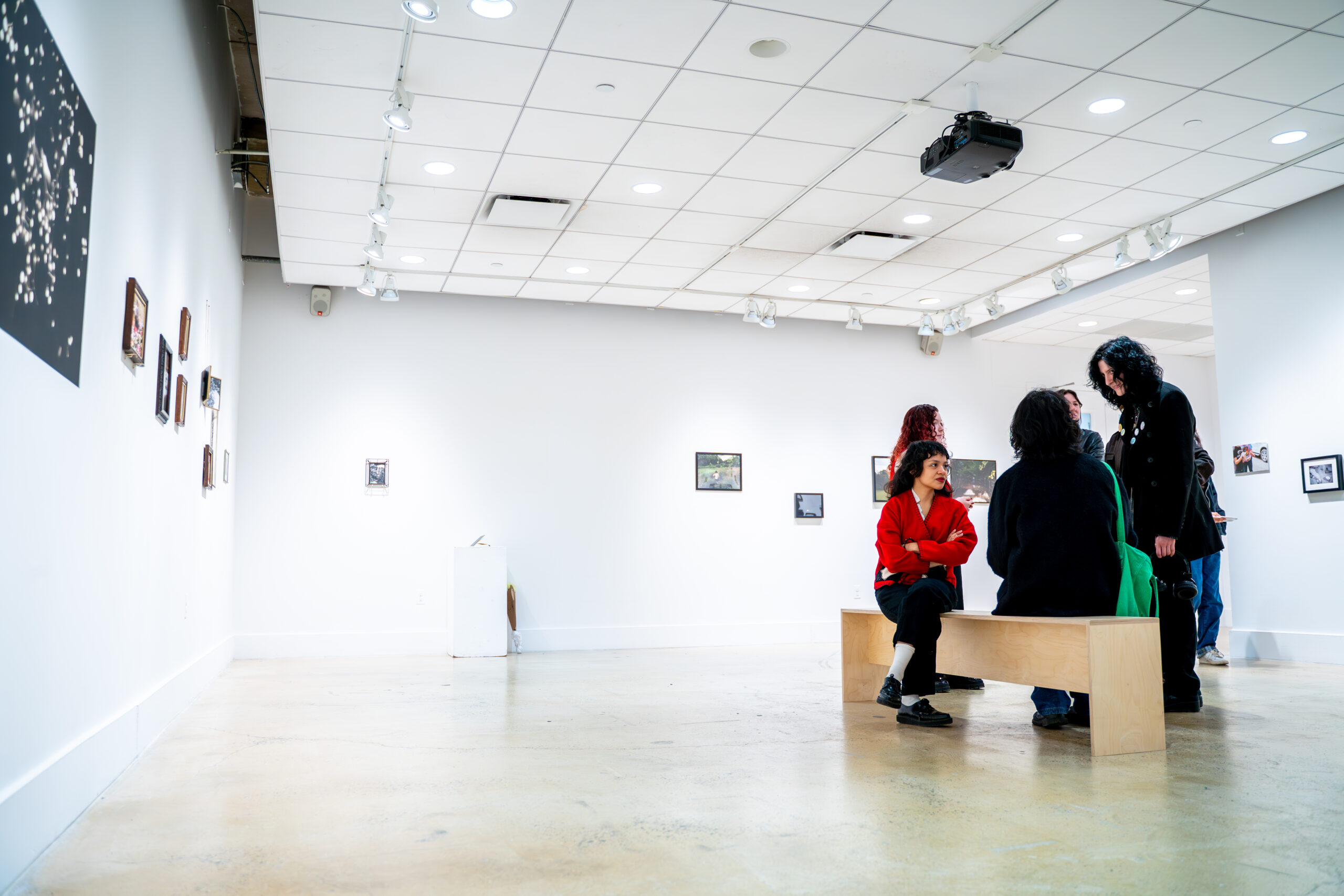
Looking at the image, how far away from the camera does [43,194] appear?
86.7 inches

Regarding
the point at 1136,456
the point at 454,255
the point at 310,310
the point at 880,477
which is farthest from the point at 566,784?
the point at 880,477

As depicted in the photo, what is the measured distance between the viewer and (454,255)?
7543 mm

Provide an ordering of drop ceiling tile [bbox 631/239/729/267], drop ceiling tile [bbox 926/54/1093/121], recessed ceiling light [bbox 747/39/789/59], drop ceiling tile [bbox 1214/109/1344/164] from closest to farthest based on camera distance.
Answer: recessed ceiling light [bbox 747/39/789/59], drop ceiling tile [bbox 926/54/1093/121], drop ceiling tile [bbox 1214/109/1344/164], drop ceiling tile [bbox 631/239/729/267]

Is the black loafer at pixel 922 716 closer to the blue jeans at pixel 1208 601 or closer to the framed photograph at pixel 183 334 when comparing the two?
the blue jeans at pixel 1208 601

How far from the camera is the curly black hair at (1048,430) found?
12.8 ft

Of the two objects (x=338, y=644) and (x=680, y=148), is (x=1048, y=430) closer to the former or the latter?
(x=680, y=148)

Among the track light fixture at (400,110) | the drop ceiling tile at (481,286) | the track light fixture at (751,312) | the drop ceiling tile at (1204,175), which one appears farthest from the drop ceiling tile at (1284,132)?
the drop ceiling tile at (481,286)

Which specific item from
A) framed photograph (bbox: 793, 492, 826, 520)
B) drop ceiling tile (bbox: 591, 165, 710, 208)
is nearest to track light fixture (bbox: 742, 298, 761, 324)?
framed photograph (bbox: 793, 492, 826, 520)

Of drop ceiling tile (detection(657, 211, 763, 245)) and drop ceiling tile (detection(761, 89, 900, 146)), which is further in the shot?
drop ceiling tile (detection(657, 211, 763, 245))

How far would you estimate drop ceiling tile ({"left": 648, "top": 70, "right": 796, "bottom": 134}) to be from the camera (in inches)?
188

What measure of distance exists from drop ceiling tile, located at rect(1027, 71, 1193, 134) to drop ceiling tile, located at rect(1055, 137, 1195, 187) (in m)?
0.25

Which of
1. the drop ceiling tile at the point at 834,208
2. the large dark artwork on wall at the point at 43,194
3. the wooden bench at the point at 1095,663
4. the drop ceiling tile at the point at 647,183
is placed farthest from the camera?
the drop ceiling tile at the point at 834,208

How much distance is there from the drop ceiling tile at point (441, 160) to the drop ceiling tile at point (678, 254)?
1.63m

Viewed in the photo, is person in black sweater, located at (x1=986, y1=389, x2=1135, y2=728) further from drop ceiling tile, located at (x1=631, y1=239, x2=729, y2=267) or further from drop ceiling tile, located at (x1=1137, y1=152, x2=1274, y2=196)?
drop ceiling tile, located at (x1=631, y1=239, x2=729, y2=267)
